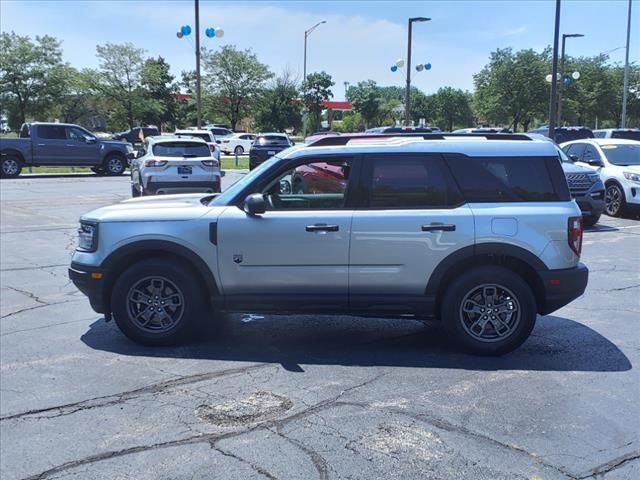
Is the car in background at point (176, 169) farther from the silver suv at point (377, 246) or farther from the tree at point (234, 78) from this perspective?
the tree at point (234, 78)

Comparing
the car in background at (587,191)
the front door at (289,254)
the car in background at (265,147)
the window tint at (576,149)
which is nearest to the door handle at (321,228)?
the front door at (289,254)

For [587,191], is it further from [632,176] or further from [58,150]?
[58,150]

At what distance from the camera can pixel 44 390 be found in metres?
4.81

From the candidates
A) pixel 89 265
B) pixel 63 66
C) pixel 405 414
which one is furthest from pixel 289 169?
pixel 63 66

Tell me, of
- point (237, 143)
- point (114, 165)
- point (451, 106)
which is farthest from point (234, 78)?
point (114, 165)

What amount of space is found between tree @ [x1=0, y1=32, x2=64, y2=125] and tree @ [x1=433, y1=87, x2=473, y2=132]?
1325 inches

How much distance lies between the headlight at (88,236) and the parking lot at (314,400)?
2.88 feet

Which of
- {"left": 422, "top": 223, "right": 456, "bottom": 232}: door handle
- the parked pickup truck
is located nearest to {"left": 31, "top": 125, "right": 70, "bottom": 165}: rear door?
the parked pickup truck

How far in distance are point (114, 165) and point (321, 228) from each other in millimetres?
23440

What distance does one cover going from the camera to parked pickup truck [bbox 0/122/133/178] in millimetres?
25000

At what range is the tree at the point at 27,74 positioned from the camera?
4528 centimetres

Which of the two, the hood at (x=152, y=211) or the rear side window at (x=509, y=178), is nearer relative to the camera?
the rear side window at (x=509, y=178)

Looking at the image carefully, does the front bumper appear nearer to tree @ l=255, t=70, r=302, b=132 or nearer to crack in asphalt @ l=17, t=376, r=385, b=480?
crack in asphalt @ l=17, t=376, r=385, b=480

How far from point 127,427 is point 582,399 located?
3.16 meters
